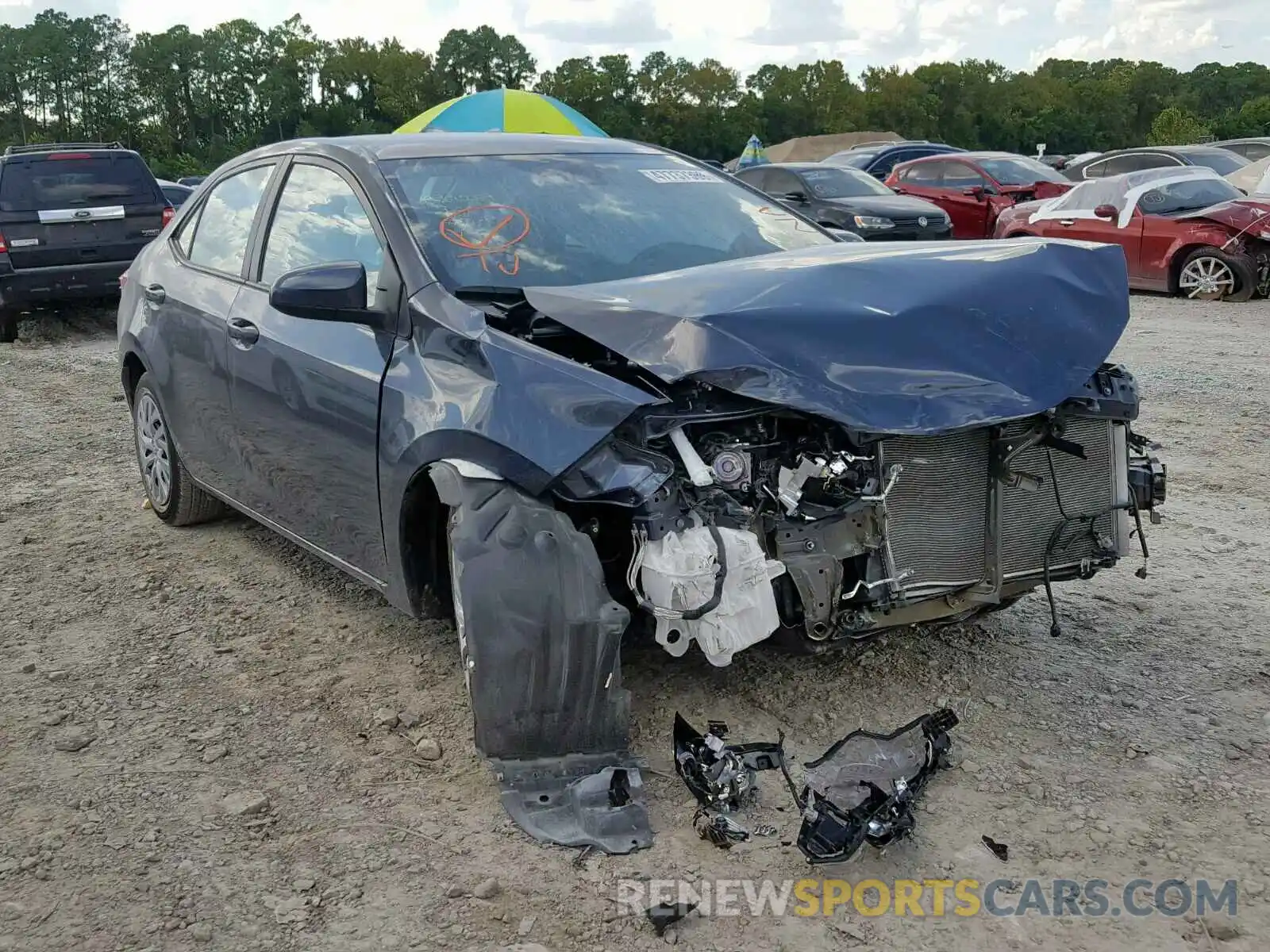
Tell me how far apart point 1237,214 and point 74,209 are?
36.9 feet

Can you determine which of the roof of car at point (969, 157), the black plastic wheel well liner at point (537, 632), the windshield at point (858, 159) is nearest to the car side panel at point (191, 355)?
the black plastic wheel well liner at point (537, 632)

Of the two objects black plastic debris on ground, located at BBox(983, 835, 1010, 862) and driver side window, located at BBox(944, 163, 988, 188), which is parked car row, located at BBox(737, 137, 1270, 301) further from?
black plastic debris on ground, located at BBox(983, 835, 1010, 862)

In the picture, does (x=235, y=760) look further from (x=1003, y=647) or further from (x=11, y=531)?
(x=11, y=531)

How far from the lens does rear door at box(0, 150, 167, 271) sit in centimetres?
1166

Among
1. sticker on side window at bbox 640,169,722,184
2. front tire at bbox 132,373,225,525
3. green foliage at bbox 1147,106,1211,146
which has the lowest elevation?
Result: front tire at bbox 132,373,225,525

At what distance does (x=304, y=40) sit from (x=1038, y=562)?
72660mm

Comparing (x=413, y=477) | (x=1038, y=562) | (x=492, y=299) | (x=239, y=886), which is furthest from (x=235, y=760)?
(x=1038, y=562)

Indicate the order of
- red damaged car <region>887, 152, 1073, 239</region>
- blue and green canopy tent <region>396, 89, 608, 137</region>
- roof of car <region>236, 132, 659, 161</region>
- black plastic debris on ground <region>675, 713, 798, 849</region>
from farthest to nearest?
red damaged car <region>887, 152, 1073, 239</region>, blue and green canopy tent <region>396, 89, 608, 137</region>, roof of car <region>236, 132, 659, 161</region>, black plastic debris on ground <region>675, 713, 798, 849</region>

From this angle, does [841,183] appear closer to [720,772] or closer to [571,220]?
[571,220]

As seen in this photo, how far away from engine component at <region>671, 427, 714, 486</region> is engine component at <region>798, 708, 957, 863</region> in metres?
0.82

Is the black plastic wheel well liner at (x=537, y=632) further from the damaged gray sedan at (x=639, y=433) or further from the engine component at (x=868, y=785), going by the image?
the engine component at (x=868, y=785)

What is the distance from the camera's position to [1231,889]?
2779 mm

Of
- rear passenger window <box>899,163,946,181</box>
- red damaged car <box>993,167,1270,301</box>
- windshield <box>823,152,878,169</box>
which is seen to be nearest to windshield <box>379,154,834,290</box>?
red damaged car <box>993,167,1270,301</box>

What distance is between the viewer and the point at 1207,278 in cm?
1222
